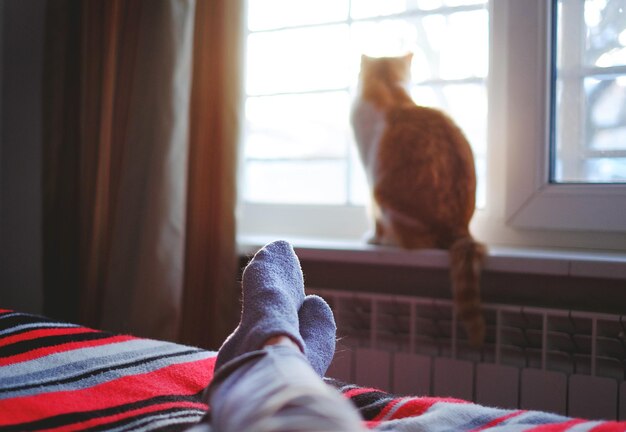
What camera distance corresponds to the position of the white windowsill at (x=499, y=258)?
117 cm

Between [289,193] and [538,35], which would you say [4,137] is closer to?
[289,193]

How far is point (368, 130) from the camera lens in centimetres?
145

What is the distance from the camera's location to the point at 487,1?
1.46 metres

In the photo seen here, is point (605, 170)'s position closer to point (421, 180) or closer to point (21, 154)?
point (421, 180)

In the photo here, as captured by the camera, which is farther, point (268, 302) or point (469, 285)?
point (469, 285)

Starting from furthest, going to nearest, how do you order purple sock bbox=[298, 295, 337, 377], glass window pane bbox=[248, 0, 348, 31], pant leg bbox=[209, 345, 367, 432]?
1. glass window pane bbox=[248, 0, 348, 31]
2. purple sock bbox=[298, 295, 337, 377]
3. pant leg bbox=[209, 345, 367, 432]

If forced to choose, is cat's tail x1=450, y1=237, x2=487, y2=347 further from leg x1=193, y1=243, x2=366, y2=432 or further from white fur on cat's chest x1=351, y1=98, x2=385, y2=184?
leg x1=193, y1=243, x2=366, y2=432

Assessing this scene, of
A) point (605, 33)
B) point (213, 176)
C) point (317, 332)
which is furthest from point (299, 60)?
point (317, 332)

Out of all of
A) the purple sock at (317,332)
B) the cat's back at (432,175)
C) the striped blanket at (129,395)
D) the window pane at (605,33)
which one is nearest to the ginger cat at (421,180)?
the cat's back at (432,175)

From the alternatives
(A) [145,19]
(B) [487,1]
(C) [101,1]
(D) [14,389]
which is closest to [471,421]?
(D) [14,389]

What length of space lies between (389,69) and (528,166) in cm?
40

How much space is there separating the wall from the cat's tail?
4.39 ft

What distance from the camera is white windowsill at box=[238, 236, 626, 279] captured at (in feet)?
3.84

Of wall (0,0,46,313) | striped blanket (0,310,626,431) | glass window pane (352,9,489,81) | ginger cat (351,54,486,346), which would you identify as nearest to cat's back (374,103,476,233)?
ginger cat (351,54,486,346)
